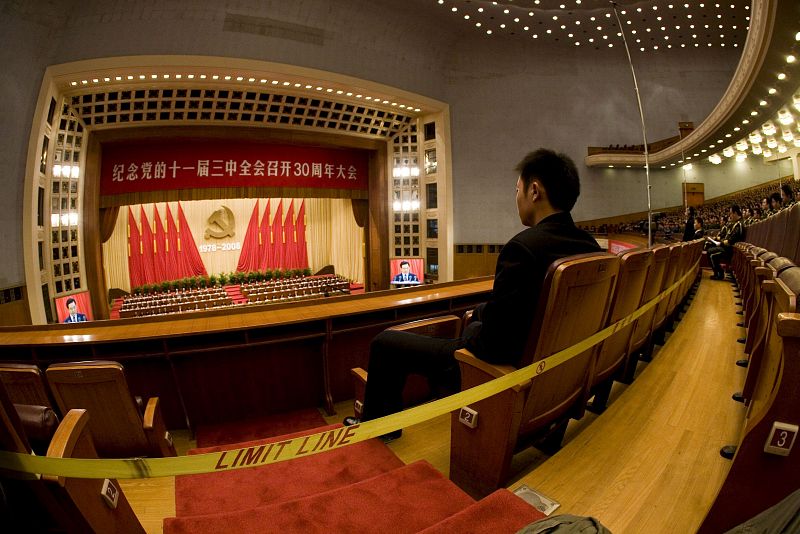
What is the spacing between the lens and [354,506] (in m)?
0.97

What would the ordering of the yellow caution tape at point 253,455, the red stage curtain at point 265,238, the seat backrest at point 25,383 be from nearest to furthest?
1. the yellow caution tape at point 253,455
2. the seat backrest at point 25,383
3. the red stage curtain at point 265,238

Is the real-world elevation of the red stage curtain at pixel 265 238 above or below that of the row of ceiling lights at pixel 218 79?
below

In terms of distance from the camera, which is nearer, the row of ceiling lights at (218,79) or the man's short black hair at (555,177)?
the man's short black hair at (555,177)

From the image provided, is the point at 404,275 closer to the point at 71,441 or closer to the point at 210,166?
the point at 210,166

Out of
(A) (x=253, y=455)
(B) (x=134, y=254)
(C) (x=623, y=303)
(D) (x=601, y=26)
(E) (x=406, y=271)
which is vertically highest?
(D) (x=601, y=26)

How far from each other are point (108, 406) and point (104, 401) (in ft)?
0.09

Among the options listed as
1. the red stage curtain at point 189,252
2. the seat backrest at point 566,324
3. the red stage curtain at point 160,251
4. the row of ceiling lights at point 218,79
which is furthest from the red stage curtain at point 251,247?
the seat backrest at point 566,324

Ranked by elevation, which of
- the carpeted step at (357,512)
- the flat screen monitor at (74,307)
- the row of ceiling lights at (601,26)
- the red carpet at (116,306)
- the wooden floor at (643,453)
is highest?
the row of ceiling lights at (601,26)

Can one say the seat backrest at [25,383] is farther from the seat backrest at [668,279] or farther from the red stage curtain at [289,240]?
the red stage curtain at [289,240]

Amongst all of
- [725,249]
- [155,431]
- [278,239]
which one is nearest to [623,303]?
[155,431]

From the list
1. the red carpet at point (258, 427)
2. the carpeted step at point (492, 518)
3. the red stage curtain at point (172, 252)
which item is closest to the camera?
the carpeted step at point (492, 518)

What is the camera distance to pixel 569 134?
11047 mm

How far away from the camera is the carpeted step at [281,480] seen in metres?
1.22

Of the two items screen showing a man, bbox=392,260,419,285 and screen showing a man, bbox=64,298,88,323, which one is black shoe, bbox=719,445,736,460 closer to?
screen showing a man, bbox=64,298,88,323
